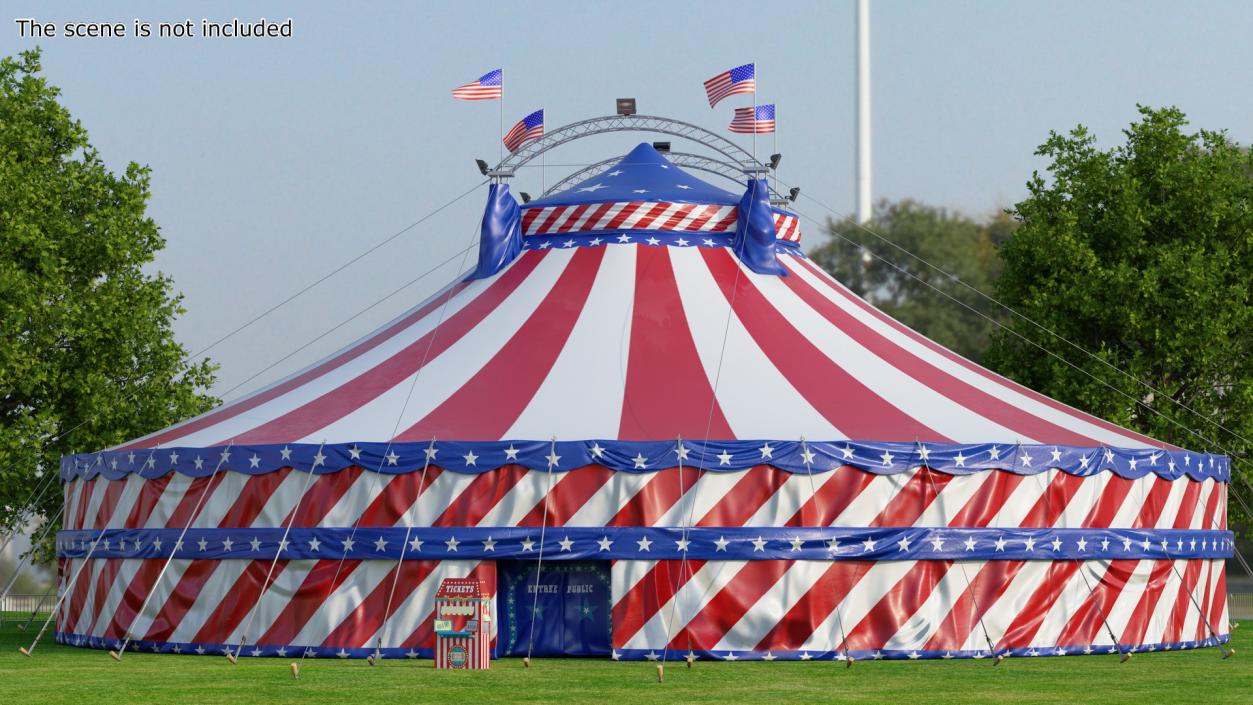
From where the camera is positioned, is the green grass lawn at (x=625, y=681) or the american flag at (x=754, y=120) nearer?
the green grass lawn at (x=625, y=681)

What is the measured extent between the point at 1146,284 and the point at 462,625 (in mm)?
Answer: 13117

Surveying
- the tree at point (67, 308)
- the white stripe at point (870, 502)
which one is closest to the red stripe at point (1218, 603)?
the white stripe at point (870, 502)

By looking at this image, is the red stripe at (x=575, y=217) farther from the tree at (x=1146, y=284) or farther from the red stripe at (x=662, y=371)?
the tree at (x=1146, y=284)

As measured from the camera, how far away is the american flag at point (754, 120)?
62.5 ft

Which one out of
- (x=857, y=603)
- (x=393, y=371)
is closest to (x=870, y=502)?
(x=857, y=603)

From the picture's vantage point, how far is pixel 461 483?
14.5 m

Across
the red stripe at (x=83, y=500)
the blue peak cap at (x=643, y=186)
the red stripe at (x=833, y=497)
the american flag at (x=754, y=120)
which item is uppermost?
the american flag at (x=754, y=120)

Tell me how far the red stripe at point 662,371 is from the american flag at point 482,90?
9.05 ft

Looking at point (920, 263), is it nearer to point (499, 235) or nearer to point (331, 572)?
point (499, 235)

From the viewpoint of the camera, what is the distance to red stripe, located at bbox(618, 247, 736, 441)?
1473 cm

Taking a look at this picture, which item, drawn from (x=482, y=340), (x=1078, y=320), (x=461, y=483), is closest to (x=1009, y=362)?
(x=1078, y=320)

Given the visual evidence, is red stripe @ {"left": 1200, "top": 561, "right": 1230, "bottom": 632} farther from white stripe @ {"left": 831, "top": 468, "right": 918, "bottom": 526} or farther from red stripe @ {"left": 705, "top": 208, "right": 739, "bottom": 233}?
red stripe @ {"left": 705, "top": 208, "right": 739, "bottom": 233}

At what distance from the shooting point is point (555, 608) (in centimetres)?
1472

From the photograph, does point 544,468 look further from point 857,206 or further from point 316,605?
point 857,206
